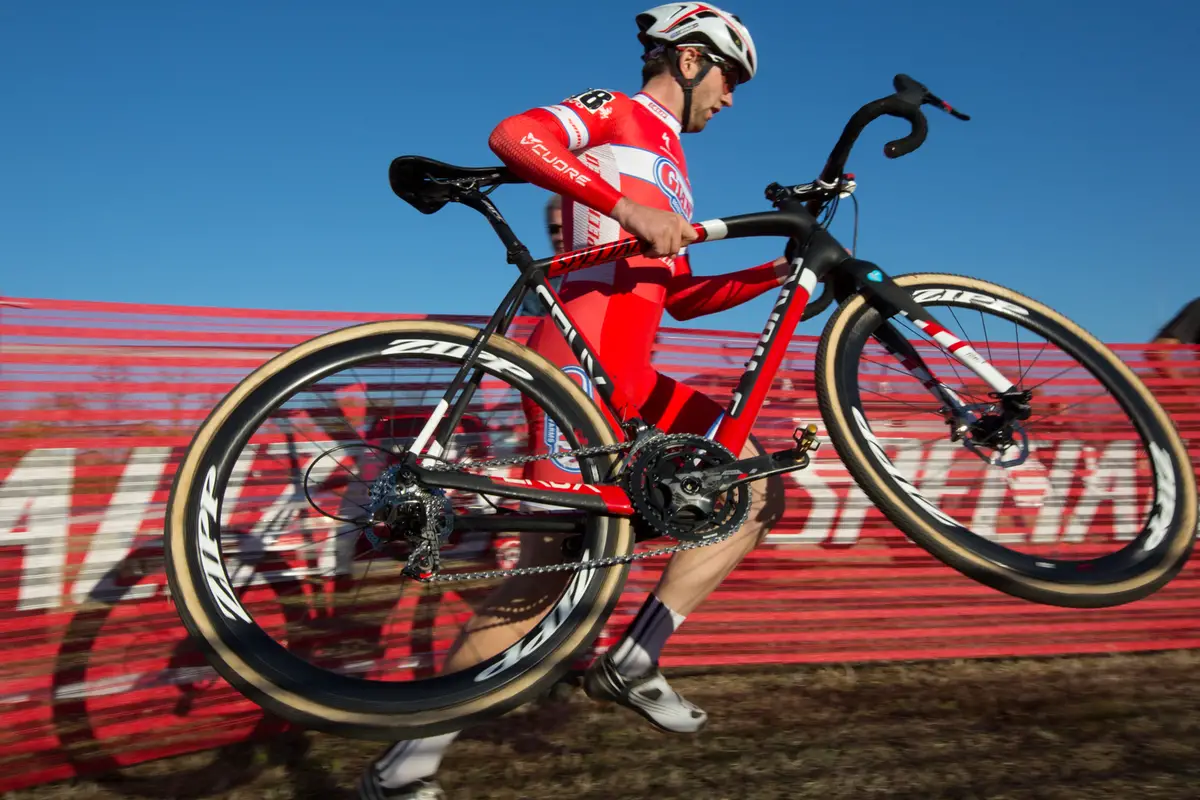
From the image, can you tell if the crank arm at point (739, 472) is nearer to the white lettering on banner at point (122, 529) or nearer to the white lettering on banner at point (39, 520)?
the white lettering on banner at point (122, 529)

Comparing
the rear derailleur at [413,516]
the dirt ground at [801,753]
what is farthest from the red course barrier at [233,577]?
the rear derailleur at [413,516]

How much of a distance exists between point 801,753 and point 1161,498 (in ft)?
4.91

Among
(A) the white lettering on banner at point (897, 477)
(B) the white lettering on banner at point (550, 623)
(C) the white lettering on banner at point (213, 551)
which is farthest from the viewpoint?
(A) the white lettering on banner at point (897, 477)

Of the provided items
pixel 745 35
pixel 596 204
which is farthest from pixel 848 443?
pixel 745 35

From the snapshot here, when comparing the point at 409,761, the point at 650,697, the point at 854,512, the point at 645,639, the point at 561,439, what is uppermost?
the point at 561,439

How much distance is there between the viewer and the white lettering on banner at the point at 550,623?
232 cm

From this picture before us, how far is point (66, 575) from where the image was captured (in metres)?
2.96

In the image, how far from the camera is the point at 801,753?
9.91 ft

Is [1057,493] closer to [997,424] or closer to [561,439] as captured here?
[997,424]

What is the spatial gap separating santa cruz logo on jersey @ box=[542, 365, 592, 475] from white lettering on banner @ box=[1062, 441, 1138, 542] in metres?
3.57

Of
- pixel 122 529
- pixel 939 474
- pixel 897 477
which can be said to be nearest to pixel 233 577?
pixel 122 529

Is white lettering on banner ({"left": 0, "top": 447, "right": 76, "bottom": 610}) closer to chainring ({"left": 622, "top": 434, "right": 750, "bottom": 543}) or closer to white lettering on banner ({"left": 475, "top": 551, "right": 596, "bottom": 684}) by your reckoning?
white lettering on banner ({"left": 475, "top": 551, "right": 596, "bottom": 684})

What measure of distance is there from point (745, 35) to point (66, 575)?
3.13m

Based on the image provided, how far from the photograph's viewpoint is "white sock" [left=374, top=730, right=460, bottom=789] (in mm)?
2447
